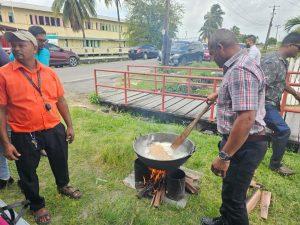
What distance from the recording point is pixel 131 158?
404 cm

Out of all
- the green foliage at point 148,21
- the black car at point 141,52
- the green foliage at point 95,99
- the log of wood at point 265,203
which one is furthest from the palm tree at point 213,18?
the log of wood at point 265,203

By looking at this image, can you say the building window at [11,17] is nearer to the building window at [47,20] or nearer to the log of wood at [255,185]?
the building window at [47,20]

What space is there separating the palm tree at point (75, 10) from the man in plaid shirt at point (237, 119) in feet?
83.5

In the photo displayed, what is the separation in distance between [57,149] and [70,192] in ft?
2.46

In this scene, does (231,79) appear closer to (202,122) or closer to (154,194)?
(154,194)

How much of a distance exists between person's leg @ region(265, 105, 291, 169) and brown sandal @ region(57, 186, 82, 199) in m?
2.95

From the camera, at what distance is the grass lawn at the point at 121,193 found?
2.84 metres

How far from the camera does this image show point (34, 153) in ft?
8.49

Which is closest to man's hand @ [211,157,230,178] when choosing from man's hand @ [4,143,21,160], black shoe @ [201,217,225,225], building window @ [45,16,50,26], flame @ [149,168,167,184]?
black shoe @ [201,217,225,225]

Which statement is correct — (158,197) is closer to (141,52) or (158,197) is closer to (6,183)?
(6,183)


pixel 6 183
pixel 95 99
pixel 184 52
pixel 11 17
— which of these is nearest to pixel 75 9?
pixel 11 17

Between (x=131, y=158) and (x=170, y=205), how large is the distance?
1.24 m

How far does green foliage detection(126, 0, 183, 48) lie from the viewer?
2870 centimetres

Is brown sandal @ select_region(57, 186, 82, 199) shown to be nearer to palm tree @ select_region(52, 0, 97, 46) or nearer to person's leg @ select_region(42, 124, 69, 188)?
person's leg @ select_region(42, 124, 69, 188)
